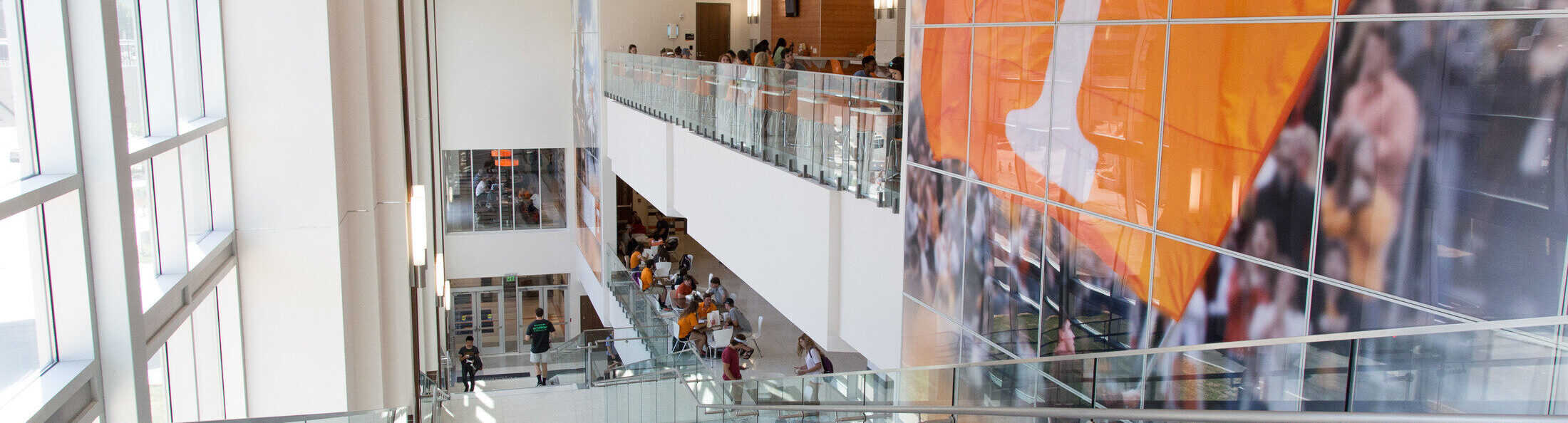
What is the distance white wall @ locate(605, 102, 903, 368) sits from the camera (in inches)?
379

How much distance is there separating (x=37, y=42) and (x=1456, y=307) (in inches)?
217

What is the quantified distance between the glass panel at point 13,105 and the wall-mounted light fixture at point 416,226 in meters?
4.63

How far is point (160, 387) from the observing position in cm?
463

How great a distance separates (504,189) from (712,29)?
7.29 meters

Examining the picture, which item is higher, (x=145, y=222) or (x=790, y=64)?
(x=790, y=64)

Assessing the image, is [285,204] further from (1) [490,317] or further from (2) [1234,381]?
(1) [490,317]

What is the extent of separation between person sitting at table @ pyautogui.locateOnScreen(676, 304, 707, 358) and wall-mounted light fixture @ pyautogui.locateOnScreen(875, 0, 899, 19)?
18.2 ft

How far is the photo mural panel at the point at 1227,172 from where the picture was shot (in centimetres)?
430

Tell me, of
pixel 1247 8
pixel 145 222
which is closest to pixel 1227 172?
pixel 1247 8

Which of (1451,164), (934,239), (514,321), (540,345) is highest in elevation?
(1451,164)

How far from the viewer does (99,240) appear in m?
3.16

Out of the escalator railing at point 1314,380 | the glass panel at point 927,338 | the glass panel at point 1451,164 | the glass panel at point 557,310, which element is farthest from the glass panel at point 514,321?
the glass panel at point 1451,164

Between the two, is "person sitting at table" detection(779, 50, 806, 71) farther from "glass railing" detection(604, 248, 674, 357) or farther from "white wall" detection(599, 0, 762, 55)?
"white wall" detection(599, 0, 762, 55)

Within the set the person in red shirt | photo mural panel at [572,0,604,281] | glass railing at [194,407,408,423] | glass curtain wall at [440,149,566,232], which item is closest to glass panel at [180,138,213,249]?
glass railing at [194,407,408,423]
